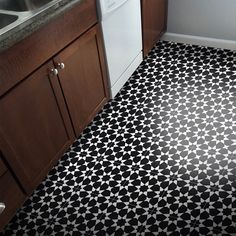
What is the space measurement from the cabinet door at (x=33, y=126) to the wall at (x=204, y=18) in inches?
57.7

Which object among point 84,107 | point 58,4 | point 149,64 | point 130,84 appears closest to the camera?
point 58,4

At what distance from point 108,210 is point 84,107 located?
606mm

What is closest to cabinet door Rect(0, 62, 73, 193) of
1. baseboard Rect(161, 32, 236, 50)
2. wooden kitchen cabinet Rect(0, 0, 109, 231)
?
wooden kitchen cabinet Rect(0, 0, 109, 231)

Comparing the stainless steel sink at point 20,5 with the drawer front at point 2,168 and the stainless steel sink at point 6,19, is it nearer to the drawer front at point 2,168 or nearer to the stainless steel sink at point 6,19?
the stainless steel sink at point 6,19

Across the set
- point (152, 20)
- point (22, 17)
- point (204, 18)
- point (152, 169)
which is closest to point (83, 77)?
point (22, 17)

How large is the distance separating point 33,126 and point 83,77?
43 centimetres

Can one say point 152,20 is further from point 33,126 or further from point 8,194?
point 8,194

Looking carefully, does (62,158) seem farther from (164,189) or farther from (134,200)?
(164,189)

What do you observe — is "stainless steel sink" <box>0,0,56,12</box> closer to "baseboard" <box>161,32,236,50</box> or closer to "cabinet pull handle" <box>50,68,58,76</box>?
"cabinet pull handle" <box>50,68,58,76</box>

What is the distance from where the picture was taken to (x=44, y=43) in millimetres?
1327

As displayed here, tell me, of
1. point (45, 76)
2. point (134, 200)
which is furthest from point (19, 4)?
point (134, 200)

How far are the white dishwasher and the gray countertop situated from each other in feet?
1.05

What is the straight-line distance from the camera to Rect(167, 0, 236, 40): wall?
2.34 metres

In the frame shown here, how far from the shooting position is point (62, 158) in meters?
1.82
